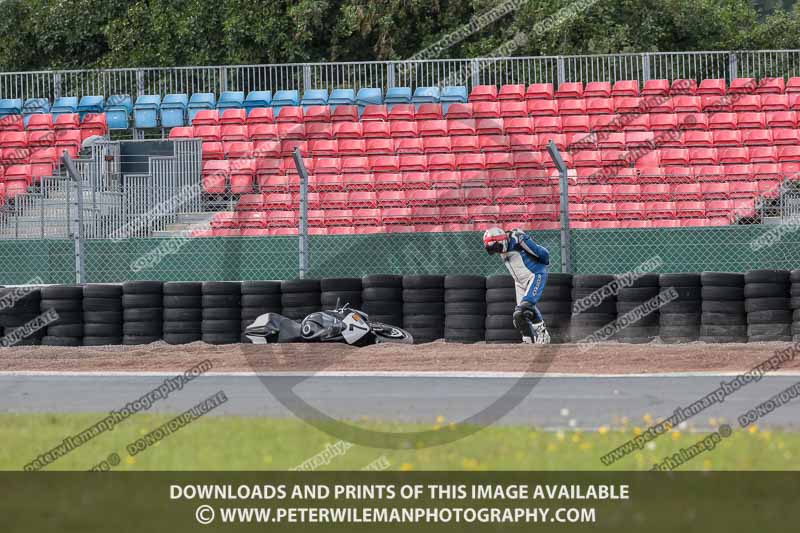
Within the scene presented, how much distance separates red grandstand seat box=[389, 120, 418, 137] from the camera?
923 inches

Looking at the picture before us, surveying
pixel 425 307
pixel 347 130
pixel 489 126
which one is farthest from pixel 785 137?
pixel 425 307

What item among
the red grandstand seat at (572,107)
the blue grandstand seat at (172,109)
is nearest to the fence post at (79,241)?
the blue grandstand seat at (172,109)

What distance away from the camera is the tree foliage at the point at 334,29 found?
3034 centimetres

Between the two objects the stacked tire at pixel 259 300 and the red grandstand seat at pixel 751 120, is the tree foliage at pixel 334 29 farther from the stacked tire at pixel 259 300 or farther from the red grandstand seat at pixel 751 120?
the stacked tire at pixel 259 300

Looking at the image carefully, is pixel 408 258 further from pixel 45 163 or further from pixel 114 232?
pixel 45 163

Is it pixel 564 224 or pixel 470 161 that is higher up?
pixel 470 161

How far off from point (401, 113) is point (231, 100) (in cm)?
377

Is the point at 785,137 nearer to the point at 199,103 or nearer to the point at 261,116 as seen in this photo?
the point at 261,116

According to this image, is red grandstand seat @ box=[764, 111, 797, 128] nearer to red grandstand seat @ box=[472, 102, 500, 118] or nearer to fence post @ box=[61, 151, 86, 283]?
red grandstand seat @ box=[472, 102, 500, 118]

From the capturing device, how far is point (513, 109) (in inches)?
941

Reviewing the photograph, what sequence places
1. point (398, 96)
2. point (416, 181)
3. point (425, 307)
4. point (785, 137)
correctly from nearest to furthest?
point (425, 307) < point (416, 181) < point (785, 137) < point (398, 96)

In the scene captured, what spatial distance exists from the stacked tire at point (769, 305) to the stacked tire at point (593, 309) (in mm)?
1607

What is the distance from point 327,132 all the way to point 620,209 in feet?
21.5

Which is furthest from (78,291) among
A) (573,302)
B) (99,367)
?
(573,302)
